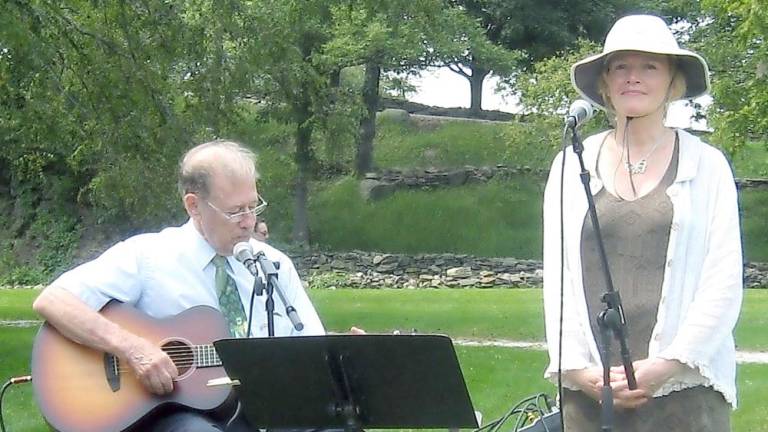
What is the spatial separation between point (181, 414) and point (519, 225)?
21.0 metres

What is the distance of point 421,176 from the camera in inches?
1014

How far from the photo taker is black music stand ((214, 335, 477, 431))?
2.80 m

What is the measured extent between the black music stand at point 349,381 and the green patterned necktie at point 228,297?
778mm

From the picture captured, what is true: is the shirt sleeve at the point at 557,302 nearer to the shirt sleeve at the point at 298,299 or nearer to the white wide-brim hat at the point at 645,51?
the white wide-brim hat at the point at 645,51

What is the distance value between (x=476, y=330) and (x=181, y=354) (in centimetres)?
846

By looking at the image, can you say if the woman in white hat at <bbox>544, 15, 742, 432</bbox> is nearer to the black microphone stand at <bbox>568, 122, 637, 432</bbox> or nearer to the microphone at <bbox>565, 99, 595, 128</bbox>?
the black microphone stand at <bbox>568, 122, 637, 432</bbox>

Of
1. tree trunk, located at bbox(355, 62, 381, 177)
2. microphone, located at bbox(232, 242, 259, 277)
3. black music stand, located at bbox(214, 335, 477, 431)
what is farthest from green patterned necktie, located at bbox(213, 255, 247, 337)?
tree trunk, located at bbox(355, 62, 381, 177)

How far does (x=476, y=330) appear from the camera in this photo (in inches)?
470

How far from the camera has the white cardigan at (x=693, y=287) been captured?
8.98 feet

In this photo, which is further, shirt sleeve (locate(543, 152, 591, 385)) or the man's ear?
the man's ear

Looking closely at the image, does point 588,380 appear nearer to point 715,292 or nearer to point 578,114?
point 715,292

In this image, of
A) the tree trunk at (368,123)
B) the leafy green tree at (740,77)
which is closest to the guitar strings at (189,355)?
the leafy green tree at (740,77)

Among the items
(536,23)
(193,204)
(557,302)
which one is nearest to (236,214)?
(193,204)

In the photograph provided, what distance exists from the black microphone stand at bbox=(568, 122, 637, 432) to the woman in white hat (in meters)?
0.06
